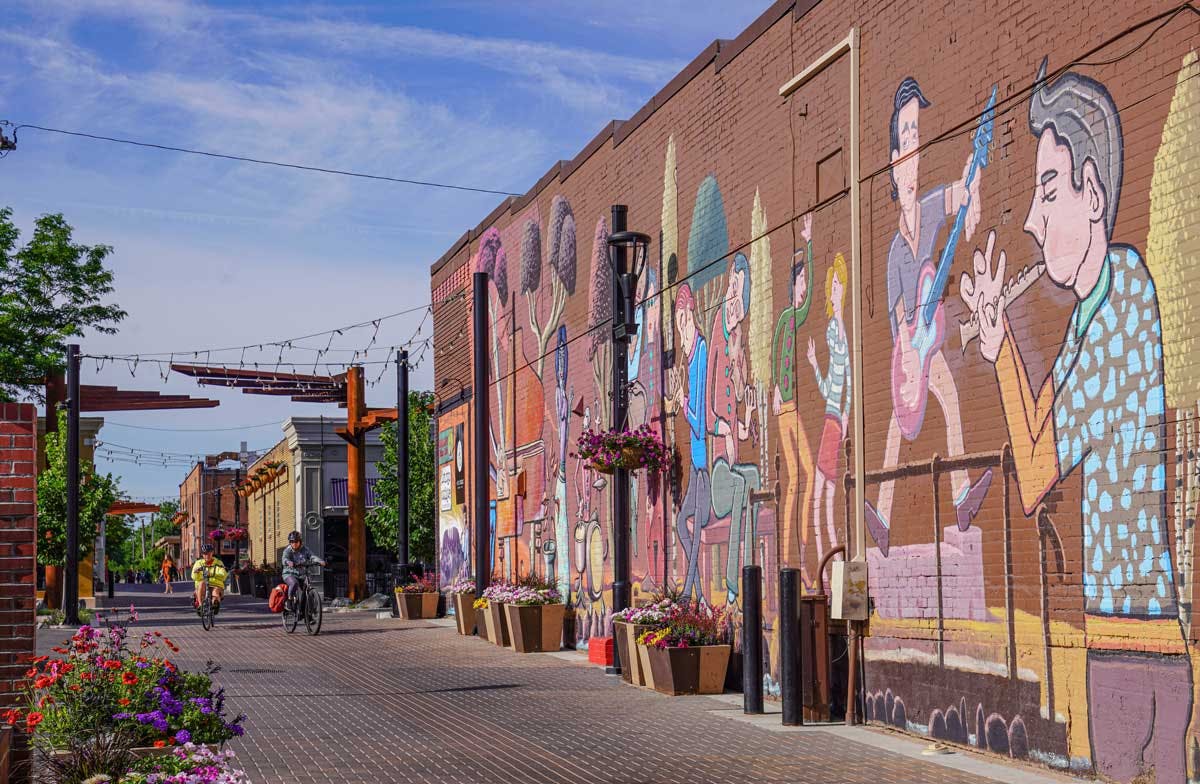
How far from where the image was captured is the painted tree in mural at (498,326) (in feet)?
90.9

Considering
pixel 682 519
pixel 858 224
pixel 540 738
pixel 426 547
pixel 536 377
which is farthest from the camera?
pixel 426 547

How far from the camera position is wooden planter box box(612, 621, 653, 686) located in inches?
653

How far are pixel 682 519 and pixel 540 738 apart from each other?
6358mm

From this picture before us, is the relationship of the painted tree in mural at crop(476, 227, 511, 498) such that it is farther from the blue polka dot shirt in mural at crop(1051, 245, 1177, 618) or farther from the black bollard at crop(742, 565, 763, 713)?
the blue polka dot shirt in mural at crop(1051, 245, 1177, 618)

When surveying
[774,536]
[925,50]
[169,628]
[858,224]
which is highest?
[925,50]

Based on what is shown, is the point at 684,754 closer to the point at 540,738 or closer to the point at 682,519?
the point at 540,738

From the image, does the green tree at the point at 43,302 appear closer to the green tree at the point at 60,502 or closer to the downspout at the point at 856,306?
the green tree at the point at 60,502

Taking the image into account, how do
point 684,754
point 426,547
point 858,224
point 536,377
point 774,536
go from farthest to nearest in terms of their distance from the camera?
1. point 426,547
2. point 536,377
3. point 774,536
4. point 858,224
5. point 684,754

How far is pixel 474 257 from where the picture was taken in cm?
2981

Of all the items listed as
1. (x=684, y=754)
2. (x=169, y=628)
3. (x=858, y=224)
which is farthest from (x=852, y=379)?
(x=169, y=628)

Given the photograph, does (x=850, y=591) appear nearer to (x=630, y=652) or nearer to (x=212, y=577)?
(x=630, y=652)

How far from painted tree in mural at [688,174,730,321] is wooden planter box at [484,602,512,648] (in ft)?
22.2

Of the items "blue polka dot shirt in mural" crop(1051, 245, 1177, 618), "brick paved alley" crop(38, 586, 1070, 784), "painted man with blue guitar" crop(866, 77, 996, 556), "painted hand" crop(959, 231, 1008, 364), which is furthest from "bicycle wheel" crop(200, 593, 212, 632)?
"blue polka dot shirt in mural" crop(1051, 245, 1177, 618)

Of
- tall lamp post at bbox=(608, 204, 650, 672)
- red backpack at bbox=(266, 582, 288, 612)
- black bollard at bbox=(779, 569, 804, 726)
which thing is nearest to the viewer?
black bollard at bbox=(779, 569, 804, 726)
